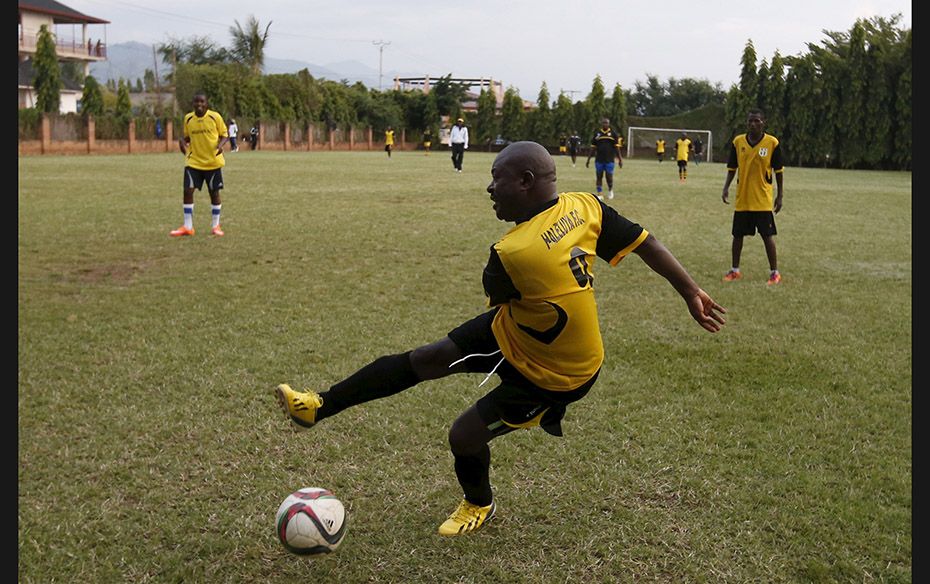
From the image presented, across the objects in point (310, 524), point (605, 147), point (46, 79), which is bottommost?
point (310, 524)

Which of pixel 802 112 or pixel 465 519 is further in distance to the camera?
pixel 802 112

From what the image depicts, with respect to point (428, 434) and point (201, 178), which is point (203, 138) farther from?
point (428, 434)

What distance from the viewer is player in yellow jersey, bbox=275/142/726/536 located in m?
3.46

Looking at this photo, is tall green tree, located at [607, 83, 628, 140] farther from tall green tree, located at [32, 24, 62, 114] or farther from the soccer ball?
the soccer ball

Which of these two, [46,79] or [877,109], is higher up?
[46,79]

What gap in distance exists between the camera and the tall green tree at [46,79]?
1750 inches

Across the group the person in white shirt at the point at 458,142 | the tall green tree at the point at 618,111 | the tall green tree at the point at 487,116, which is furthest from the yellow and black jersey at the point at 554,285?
the tall green tree at the point at 487,116

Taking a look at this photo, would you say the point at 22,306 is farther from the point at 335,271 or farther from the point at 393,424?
the point at 393,424

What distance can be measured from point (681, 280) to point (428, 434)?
1.92 metres

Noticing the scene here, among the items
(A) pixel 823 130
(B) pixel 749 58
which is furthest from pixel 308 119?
(A) pixel 823 130

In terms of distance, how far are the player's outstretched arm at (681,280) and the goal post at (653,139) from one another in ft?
176

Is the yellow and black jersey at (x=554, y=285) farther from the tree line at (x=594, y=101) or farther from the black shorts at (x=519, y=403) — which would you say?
the tree line at (x=594, y=101)

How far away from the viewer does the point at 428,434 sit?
5.04 m

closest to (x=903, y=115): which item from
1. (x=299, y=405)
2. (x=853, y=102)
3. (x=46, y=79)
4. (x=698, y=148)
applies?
(x=853, y=102)
